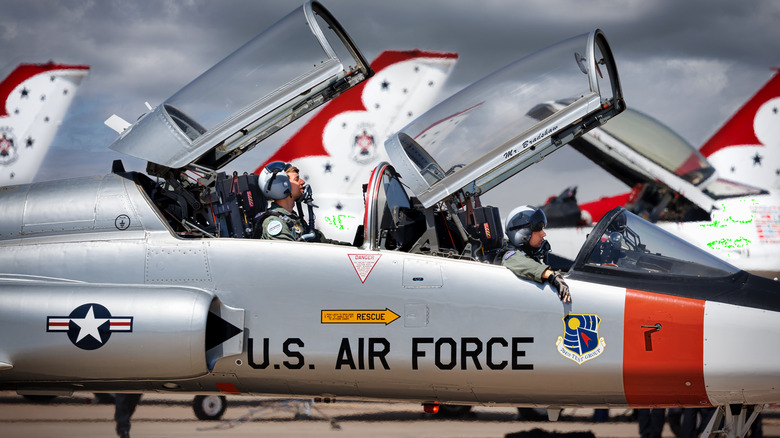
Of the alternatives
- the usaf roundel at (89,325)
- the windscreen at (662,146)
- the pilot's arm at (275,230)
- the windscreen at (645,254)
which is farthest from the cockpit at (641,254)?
the windscreen at (662,146)

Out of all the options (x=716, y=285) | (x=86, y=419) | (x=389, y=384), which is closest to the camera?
(x=716, y=285)

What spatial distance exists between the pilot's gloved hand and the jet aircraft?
0.05 metres

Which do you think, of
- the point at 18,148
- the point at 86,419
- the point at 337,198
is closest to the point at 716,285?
the point at 86,419

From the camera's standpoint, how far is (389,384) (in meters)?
4.49

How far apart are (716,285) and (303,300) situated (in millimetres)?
2519

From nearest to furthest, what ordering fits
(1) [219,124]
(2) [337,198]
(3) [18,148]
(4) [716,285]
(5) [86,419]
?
(4) [716,285] → (1) [219,124] → (5) [86,419] → (2) [337,198] → (3) [18,148]

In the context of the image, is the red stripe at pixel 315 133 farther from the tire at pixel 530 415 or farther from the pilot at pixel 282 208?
the pilot at pixel 282 208

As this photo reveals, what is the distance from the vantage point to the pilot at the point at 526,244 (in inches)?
169

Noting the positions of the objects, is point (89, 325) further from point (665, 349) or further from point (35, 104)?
point (35, 104)

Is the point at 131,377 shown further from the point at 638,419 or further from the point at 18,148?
the point at 18,148

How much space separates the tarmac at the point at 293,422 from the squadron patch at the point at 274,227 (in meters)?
2.26

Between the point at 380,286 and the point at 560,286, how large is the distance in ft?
3.61

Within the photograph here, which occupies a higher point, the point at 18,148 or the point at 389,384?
the point at 18,148

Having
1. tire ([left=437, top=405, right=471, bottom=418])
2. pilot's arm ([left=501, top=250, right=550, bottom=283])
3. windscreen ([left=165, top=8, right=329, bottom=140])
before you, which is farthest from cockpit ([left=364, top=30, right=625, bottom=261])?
tire ([left=437, top=405, right=471, bottom=418])
